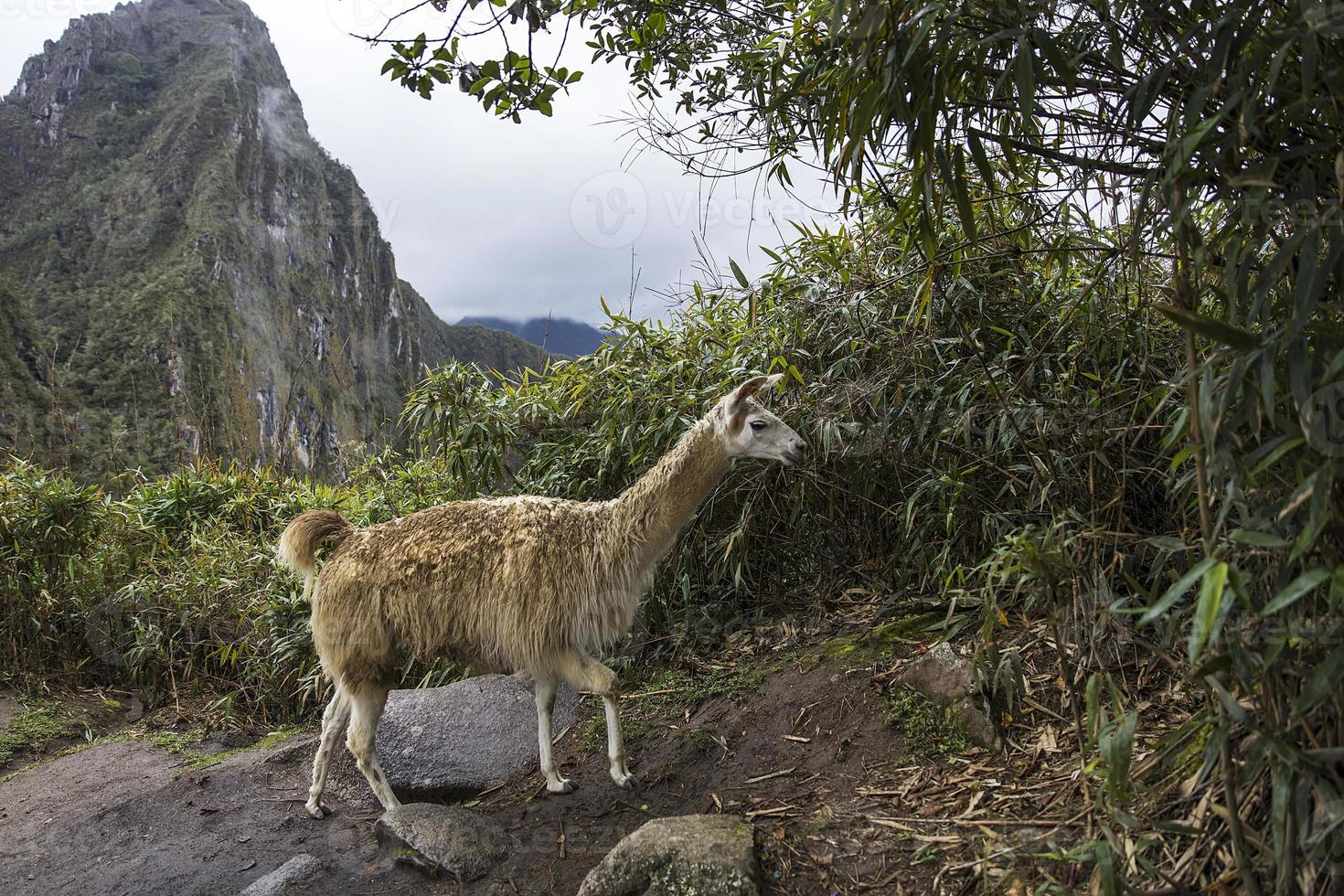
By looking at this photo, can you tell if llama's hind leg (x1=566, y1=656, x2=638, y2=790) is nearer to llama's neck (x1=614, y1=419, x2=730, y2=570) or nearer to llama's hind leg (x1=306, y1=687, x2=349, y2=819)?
llama's neck (x1=614, y1=419, x2=730, y2=570)

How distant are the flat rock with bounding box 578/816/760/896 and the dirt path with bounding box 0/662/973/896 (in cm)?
14

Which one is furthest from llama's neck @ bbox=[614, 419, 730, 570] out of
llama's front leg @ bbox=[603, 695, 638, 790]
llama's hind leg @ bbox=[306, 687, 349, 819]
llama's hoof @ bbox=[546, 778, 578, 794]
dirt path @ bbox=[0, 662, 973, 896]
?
llama's hind leg @ bbox=[306, 687, 349, 819]

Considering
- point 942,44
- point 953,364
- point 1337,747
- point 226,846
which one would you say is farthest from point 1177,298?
point 226,846

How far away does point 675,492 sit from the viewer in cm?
399

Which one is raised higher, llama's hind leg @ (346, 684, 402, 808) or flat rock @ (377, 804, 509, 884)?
llama's hind leg @ (346, 684, 402, 808)

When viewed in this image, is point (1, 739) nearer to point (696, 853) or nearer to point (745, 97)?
point (696, 853)

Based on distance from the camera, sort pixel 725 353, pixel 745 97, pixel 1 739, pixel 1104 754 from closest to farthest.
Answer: pixel 1104 754
pixel 745 97
pixel 725 353
pixel 1 739

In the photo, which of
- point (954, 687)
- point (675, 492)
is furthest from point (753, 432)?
point (954, 687)

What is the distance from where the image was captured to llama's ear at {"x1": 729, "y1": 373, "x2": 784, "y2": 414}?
3.80 m

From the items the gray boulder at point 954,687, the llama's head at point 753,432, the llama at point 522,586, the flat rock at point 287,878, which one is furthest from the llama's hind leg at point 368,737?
the gray boulder at point 954,687

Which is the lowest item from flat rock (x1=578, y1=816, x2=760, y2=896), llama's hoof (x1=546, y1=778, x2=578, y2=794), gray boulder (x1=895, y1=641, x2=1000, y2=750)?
llama's hoof (x1=546, y1=778, x2=578, y2=794)

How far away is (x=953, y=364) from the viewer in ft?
12.8

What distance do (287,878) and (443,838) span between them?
58 centimetres

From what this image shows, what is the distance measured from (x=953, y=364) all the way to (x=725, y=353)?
1.33m
